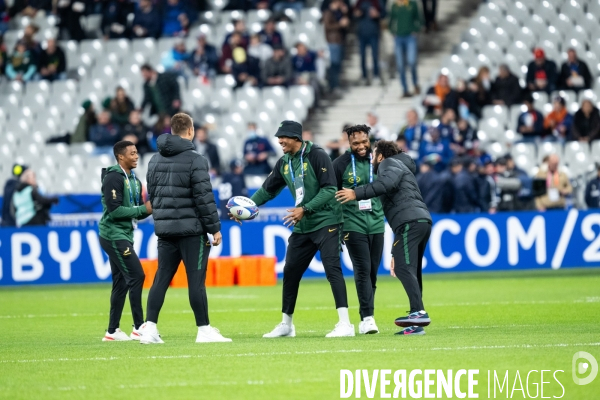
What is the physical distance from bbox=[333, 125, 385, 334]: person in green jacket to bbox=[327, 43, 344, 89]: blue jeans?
1593cm

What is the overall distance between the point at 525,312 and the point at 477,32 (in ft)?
49.6

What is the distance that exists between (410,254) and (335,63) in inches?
681

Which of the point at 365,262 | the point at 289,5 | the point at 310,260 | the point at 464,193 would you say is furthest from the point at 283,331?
the point at 289,5

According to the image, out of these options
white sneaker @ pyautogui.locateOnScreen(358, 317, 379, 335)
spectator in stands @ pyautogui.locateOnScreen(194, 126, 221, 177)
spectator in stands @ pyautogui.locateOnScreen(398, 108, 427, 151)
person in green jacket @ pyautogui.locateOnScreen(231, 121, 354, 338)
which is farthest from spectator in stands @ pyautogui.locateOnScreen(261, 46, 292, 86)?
white sneaker @ pyautogui.locateOnScreen(358, 317, 379, 335)

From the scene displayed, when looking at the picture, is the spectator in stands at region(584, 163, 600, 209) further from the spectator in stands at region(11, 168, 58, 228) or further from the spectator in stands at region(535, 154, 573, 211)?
the spectator in stands at region(11, 168, 58, 228)

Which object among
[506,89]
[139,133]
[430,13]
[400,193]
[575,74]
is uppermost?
[430,13]

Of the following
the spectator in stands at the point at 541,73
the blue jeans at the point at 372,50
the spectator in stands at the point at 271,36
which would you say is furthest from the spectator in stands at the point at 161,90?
the spectator in stands at the point at 541,73

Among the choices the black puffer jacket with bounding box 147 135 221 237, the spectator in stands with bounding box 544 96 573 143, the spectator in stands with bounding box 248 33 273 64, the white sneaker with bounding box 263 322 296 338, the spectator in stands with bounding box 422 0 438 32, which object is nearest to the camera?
the black puffer jacket with bounding box 147 135 221 237

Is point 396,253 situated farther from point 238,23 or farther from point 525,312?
point 238,23

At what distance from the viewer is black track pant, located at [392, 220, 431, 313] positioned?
11.8 metres

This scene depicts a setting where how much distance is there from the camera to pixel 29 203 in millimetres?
23234

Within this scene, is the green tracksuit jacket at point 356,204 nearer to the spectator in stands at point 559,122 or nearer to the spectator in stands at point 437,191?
the spectator in stands at point 437,191

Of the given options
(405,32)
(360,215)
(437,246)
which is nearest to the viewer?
(360,215)

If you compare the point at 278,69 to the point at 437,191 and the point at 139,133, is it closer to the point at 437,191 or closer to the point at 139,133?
the point at 139,133
